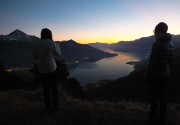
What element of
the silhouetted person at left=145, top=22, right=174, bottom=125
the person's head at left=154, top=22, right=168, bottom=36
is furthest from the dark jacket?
the person's head at left=154, top=22, right=168, bottom=36

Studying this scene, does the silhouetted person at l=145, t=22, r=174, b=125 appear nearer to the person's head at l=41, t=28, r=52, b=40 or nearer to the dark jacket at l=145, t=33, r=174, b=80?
the dark jacket at l=145, t=33, r=174, b=80

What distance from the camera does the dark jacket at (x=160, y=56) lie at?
17.3 ft

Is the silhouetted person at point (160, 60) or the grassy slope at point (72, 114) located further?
the grassy slope at point (72, 114)

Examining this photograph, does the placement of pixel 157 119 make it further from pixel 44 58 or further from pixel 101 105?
pixel 44 58

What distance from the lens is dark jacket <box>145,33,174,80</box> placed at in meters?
5.28

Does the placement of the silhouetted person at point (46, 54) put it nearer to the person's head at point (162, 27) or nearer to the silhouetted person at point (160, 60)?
the silhouetted person at point (160, 60)

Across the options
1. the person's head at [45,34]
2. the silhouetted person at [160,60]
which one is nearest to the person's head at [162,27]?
the silhouetted person at [160,60]

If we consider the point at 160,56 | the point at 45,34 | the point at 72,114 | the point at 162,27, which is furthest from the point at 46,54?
the point at 162,27

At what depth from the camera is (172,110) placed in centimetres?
742

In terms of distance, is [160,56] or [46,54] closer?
[160,56]

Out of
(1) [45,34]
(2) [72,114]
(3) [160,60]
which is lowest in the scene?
(2) [72,114]

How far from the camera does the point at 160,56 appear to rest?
17.4 ft

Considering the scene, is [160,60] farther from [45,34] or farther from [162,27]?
[45,34]

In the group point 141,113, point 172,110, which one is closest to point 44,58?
point 141,113
